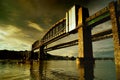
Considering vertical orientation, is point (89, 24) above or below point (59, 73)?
above

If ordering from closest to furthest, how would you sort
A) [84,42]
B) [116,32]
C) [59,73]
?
[59,73] < [116,32] < [84,42]

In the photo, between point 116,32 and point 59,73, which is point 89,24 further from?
point 59,73

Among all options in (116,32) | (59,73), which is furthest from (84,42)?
(59,73)

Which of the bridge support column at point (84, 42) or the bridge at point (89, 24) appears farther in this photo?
the bridge support column at point (84, 42)

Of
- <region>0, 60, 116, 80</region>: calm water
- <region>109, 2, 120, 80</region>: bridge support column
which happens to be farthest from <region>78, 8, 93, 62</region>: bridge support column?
<region>109, 2, 120, 80</region>: bridge support column

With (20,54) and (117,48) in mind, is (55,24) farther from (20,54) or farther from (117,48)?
(20,54)

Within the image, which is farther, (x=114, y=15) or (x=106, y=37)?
(x=106, y=37)

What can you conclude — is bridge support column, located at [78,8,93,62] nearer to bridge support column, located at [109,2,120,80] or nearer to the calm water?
the calm water

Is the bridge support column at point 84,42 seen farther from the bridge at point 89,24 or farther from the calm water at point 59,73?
the calm water at point 59,73

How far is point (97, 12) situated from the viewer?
3008 centimetres

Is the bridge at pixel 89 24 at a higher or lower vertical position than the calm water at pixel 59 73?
higher

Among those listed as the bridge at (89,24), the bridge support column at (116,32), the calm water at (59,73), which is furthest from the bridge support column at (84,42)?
the bridge support column at (116,32)

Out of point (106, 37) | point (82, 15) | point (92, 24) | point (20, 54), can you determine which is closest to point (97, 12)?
point (92, 24)

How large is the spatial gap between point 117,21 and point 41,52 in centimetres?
7172
